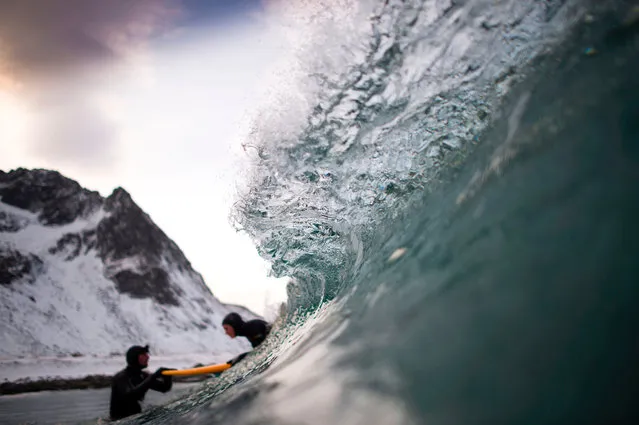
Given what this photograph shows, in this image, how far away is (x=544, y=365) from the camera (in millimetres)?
1091

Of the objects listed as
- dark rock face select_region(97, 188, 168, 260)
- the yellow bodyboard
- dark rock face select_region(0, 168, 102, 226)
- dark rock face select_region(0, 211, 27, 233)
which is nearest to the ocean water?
the yellow bodyboard

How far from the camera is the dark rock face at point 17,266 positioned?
46.4m

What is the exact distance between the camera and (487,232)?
1.56m

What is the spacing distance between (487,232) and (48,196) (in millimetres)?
83643

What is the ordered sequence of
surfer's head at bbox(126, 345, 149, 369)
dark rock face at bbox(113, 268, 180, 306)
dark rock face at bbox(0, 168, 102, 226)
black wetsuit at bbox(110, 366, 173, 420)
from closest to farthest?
black wetsuit at bbox(110, 366, 173, 420) < surfer's head at bbox(126, 345, 149, 369) < dark rock face at bbox(113, 268, 180, 306) < dark rock face at bbox(0, 168, 102, 226)

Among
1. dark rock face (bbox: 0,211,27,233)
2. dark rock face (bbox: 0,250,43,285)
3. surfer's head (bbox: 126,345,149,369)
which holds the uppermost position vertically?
dark rock face (bbox: 0,211,27,233)

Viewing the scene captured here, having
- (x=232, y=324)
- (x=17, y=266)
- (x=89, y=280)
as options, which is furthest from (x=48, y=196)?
(x=232, y=324)

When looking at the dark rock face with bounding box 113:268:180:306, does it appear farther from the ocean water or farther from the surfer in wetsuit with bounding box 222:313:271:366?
the ocean water

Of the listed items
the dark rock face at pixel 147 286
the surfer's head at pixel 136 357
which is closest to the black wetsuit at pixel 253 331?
the surfer's head at pixel 136 357

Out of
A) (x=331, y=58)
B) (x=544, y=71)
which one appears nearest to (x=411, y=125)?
(x=331, y=58)

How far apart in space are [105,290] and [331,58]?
63718 mm

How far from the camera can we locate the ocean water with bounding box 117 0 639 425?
1099mm

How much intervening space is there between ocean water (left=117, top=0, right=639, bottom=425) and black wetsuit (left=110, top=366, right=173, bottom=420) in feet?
9.57

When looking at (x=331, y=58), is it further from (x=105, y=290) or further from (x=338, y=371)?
(x=105, y=290)
